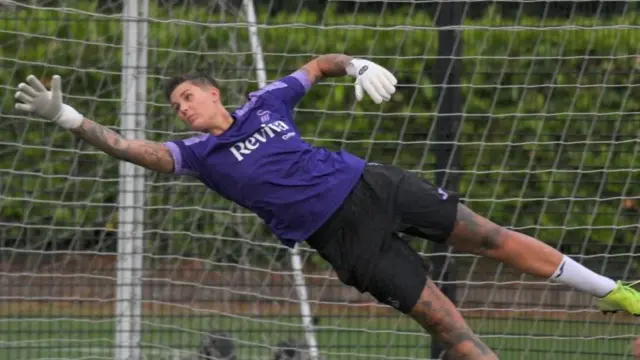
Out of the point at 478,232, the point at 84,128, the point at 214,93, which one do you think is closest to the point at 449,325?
the point at 478,232

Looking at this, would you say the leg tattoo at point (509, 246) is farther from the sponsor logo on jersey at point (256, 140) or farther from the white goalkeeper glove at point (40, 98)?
the white goalkeeper glove at point (40, 98)

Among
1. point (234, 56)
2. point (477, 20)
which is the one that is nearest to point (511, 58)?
point (477, 20)

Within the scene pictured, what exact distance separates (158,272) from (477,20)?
2.16 meters

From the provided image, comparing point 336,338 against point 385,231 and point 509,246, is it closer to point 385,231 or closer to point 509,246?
point 385,231

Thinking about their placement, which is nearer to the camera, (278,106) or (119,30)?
(278,106)

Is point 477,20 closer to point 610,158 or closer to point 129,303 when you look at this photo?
point 610,158

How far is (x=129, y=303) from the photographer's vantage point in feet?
24.2

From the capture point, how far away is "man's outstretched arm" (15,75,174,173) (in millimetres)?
5652

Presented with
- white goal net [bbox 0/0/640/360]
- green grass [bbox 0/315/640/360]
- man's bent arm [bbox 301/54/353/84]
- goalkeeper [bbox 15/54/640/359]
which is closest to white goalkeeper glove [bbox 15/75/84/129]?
goalkeeper [bbox 15/54/640/359]

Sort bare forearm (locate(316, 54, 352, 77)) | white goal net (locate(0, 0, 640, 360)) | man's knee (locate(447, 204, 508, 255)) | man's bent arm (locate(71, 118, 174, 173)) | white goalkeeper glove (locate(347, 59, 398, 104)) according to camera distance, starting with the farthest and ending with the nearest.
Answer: white goal net (locate(0, 0, 640, 360)), bare forearm (locate(316, 54, 352, 77)), man's knee (locate(447, 204, 508, 255)), white goalkeeper glove (locate(347, 59, 398, 104)), man's bent arm (locate(71, 118, 174, 173))

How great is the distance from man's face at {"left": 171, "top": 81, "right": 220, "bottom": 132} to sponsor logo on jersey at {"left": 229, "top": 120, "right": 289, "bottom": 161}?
0.54ft

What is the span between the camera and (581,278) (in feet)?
19.8

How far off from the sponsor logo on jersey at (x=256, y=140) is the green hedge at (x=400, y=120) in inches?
55.5

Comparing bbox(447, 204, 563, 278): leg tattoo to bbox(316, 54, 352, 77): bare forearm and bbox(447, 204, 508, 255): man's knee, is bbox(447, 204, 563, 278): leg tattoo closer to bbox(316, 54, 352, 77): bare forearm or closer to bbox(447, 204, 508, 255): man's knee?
bbox(447, 204, 508, 255): man's knee
